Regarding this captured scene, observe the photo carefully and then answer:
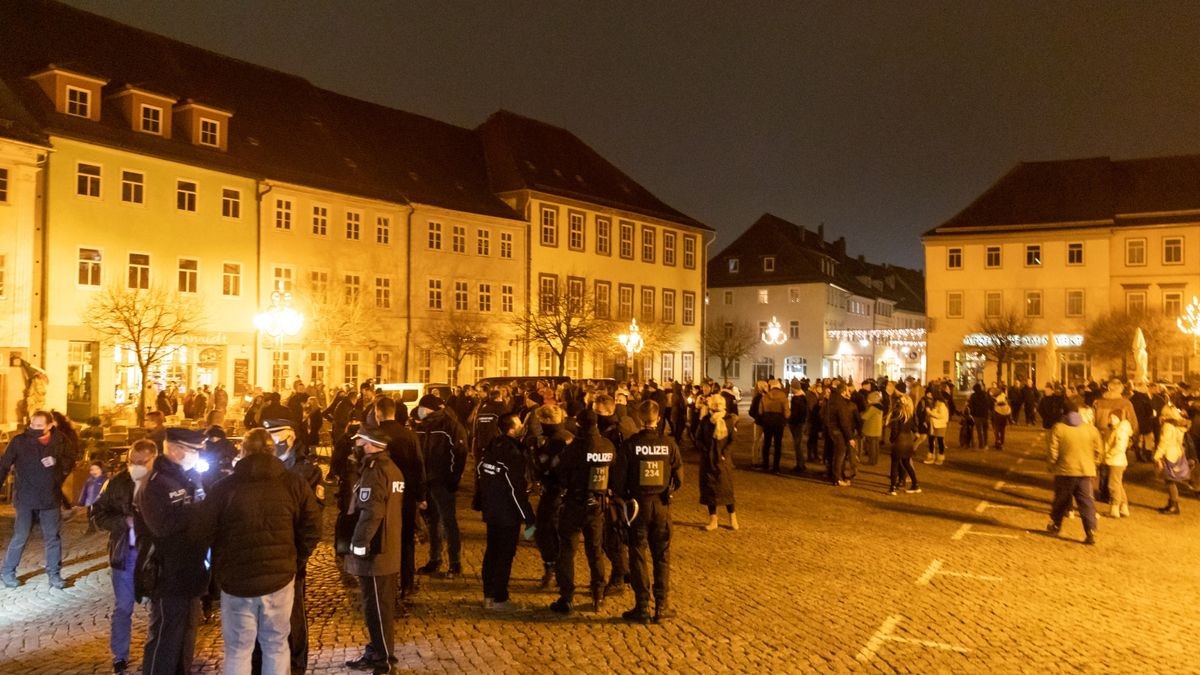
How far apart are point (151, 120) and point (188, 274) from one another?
A: 517cm

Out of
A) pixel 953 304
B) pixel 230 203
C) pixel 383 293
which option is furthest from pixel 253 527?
pixel 953 304

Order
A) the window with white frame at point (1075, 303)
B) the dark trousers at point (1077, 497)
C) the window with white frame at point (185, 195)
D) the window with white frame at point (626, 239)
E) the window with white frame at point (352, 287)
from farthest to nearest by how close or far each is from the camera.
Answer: the window with white frame at point (1075, 303) < the window with white frame at point (626, 239) < the window with white frame at point (352, 287) < the window with white frame at point (185, 195) < the dark trousers at point (1077, 497)

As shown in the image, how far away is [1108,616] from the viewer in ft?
27.2

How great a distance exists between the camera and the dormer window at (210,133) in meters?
33.3

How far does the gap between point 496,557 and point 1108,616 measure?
17.4 feet

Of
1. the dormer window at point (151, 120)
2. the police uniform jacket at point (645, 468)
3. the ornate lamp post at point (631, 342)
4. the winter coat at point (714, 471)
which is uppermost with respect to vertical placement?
the dormer window at point (151, 120)

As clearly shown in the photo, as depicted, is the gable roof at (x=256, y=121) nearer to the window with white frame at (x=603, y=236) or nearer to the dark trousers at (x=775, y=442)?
the window with white frame at (x=603, y=236)

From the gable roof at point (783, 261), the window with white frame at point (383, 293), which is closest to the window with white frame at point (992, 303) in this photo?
the gable roof at point (783, 261)

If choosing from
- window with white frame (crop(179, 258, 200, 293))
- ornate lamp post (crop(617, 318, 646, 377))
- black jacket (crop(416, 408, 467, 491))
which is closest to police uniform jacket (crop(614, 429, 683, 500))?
black jacket (crop(416, 408, 467, 491))

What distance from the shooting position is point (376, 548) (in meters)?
6.64

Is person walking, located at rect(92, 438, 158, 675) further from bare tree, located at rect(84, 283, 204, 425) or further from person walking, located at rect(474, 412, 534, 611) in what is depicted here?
bare tree, located at rect(84, 283, 204, 425)

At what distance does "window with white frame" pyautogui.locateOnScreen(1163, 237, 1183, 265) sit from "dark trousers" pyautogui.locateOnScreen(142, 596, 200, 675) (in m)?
53.7

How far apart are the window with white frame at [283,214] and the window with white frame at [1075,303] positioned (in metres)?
39.7

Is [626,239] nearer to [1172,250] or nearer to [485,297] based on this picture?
[485,297]
